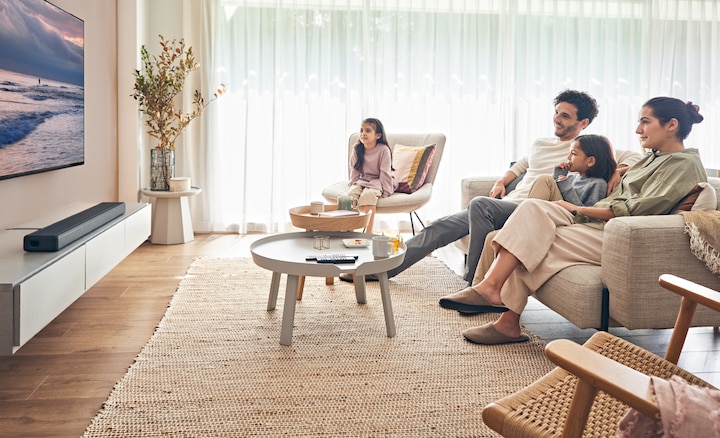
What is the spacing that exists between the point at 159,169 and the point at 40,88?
1.84m

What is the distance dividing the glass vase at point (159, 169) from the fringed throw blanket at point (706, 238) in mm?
3741

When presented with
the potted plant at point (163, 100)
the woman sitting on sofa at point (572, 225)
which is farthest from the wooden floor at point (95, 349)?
the potted plant at point (163, 100)

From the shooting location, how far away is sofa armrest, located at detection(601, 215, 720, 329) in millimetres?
2506

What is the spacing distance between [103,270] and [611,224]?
226 centimetres

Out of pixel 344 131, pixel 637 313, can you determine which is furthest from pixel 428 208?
pixel 637 313

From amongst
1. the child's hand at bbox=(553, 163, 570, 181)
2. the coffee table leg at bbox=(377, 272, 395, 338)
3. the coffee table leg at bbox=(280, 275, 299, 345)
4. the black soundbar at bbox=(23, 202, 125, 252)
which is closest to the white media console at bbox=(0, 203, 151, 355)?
the black soundbar at bbox=(23, 202, 125, 252)

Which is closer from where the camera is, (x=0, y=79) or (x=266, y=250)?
(x=0, y=79)

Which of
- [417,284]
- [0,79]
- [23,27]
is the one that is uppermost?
[23,27]

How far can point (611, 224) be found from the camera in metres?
2.62

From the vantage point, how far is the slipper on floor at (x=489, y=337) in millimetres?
2908

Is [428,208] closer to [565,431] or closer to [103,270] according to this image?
[103,270]

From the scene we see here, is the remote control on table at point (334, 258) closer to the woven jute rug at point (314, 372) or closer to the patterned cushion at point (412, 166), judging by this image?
the woven jute rug at point (314, 372)

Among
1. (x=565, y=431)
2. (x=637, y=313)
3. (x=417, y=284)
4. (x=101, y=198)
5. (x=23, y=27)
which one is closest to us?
(x=565, y=431)

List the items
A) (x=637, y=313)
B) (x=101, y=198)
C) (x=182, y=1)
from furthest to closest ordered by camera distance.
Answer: (x=182, y=1), (x=101, y=198), (x=637, y=313)
